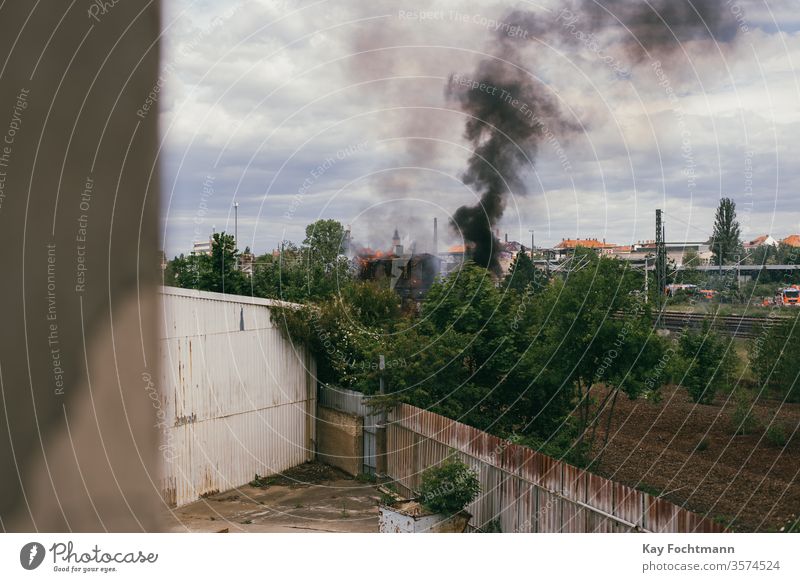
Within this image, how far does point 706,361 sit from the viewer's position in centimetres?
1289

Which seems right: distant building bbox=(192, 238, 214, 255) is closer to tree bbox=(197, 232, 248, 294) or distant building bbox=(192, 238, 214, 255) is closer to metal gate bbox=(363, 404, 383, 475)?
tree bbox=(197, 232, 248, 294)

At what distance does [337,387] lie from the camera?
1146cm

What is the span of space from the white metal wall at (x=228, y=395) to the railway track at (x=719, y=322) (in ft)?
24.2

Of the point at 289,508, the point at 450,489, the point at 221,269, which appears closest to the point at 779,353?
the point at 450,489

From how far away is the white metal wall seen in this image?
937 cm

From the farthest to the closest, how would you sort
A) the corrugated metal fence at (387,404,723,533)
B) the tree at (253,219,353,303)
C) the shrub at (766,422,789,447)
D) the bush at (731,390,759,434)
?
the tree at (253,219,353,303) < the bush at (731,390,759,434) < the shrub at (766,422,789,447) < the corrugated metal fence at (387,404,723,533)

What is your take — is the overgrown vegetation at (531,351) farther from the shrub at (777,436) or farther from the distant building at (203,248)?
the distant building at (203,248)

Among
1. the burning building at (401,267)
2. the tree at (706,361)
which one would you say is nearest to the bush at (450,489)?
the tree at (706,361)

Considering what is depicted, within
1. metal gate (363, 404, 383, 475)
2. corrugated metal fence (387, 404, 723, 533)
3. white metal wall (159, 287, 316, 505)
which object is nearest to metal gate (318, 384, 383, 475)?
metal gate (363, 404, 383, 475)

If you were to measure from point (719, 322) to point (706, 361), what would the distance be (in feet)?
9.28

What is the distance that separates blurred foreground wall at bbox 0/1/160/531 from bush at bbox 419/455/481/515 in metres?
5.75

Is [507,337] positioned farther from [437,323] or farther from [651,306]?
[651,306]

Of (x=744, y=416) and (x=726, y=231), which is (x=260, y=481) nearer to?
(x=744, y=416)

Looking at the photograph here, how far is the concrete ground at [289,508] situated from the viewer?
8.31 metres
